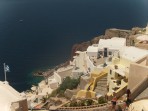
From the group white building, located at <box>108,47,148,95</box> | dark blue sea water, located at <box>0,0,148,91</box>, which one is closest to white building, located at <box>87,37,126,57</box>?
white building, located at <box>108,47,148,95</box>

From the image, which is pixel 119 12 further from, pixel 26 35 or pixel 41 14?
pixel 26 35

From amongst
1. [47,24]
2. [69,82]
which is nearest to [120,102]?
[69,82]

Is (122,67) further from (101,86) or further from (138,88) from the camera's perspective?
(138,88)

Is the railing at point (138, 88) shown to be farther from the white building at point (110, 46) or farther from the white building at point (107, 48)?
the white building at point (110, 46)

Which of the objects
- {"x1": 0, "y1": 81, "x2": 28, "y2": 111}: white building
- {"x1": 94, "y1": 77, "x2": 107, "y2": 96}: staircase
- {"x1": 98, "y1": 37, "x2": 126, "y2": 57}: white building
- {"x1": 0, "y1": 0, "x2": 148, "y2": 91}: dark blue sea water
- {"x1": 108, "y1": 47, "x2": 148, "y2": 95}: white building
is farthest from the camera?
{"x1": 0, "y1": 0, "x2": 148, "y2": 91}: dark blue sea water

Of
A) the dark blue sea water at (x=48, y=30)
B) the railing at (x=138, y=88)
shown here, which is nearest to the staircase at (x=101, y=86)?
the railing at (x=138, y=88)

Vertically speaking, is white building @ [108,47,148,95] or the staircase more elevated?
white building @ [108,47,148,95]

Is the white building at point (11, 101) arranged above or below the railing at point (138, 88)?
above

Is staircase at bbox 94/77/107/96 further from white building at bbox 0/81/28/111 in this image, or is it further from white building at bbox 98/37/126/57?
white building at bbox 0/81/28/111
